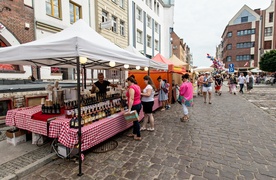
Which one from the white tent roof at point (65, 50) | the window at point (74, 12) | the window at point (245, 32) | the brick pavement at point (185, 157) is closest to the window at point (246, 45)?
the window at point (245, 32)

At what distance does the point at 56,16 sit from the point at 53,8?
1.53 ft

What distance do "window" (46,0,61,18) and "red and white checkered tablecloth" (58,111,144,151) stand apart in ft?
29.4

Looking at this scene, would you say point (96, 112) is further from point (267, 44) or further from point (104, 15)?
point (267, 44)

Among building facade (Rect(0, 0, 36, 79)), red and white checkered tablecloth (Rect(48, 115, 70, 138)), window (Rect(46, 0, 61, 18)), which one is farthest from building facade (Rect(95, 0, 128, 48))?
red and white checkered tablecloth (Rect(48, 115, 70, 138))

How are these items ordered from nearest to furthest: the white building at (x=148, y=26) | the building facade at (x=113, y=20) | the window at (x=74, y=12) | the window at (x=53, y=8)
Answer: the window at (x=53, y=8), the window at (x=74, y=12), the building facade at (x=113, y=20), the white building at (x=148, y=26)

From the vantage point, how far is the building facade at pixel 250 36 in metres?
39.4

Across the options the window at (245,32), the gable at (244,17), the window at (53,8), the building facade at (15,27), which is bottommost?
the building facade at (15,27)

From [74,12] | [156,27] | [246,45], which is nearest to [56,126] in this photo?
A: [74,12]

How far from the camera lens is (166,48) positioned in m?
32.6

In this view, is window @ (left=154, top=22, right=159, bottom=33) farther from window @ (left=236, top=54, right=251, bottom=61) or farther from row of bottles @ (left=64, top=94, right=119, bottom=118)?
window @ (left=236, top=54, right=251, bottom=61)

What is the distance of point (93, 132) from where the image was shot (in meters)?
3.65

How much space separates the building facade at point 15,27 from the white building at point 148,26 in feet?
38.6

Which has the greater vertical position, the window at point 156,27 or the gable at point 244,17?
the gable at point 244,17

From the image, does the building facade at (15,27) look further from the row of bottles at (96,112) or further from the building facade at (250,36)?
the building facade at (250,36)
